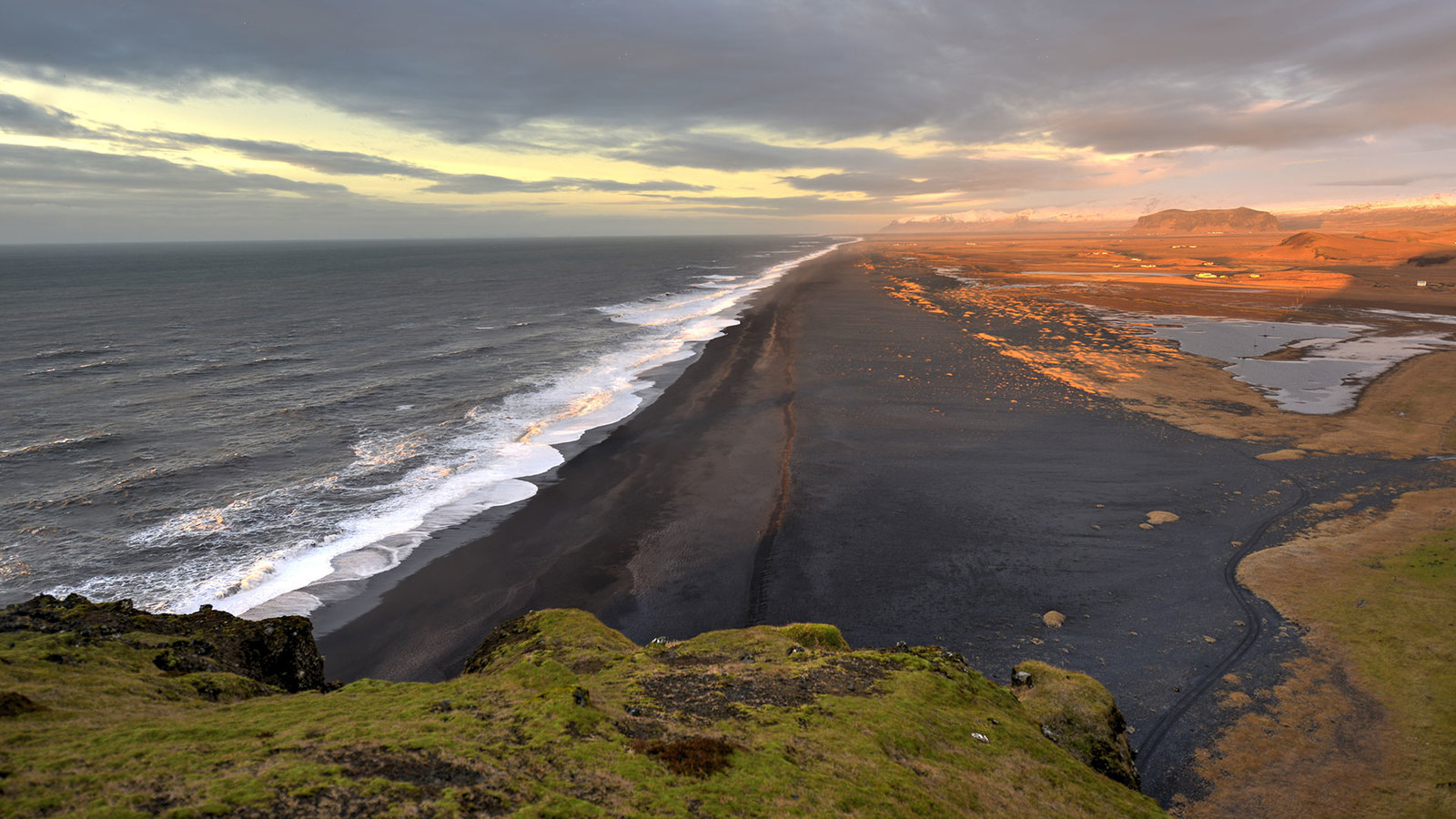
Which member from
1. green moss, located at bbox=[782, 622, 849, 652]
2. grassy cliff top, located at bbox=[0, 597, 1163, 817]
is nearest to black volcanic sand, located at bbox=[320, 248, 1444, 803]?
green moss, located at bbox=[782, 622, 849, 652]

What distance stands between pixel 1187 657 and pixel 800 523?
12531 mm

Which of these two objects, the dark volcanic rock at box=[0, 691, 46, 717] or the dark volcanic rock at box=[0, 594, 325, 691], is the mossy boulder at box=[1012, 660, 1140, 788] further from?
the dark volcanic rock at box=[0, 691, 46, 717]

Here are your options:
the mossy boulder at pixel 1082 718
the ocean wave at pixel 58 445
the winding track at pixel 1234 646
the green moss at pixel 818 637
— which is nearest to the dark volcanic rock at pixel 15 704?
the green moss at pixel 818 637

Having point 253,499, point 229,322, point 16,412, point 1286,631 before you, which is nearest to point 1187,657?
point 1286,631

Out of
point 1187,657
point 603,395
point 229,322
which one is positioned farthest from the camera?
point 229,322

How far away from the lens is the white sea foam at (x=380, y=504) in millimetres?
21188

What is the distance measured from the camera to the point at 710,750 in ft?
32.4

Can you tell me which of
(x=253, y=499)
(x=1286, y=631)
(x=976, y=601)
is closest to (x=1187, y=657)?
(x=1286, y=631)

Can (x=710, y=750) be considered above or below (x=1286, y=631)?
above

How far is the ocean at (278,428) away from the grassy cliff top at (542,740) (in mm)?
10739

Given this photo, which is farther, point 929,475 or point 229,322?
point 229,322

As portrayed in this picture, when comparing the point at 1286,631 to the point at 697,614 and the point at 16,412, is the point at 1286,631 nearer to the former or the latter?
the point at 697,614

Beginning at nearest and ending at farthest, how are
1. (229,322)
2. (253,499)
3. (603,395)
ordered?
(253,499) < (603,395) < (229,322)

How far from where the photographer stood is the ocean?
2302cm
